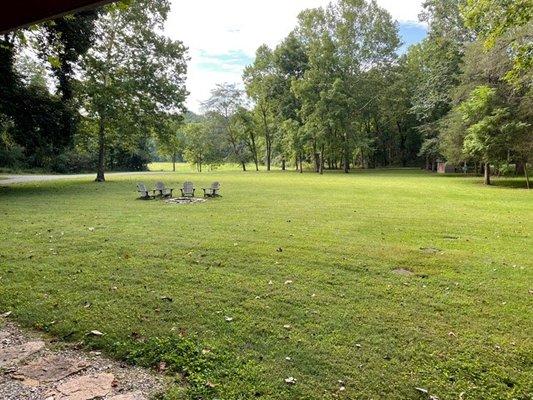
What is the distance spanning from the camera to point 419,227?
10.7 meters

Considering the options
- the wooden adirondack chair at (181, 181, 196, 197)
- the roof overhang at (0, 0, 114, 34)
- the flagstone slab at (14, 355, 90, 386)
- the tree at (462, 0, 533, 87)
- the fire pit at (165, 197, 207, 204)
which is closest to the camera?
the roof overhang at (0, 0, 114, 34)

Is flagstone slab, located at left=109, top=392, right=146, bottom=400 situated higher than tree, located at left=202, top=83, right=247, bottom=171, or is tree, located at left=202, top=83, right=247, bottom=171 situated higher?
tree, located at left=202, top=83, right=247, bottom=171

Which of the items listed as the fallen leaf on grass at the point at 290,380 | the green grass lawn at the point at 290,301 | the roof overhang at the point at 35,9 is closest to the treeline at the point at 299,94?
the roof overhang at the point at 35,9

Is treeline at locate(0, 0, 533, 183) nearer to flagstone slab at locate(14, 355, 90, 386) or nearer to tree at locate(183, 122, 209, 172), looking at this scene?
tree at locate(183, 122, 209, 172)

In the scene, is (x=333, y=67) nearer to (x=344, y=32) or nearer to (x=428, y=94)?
(x=344, y=32)

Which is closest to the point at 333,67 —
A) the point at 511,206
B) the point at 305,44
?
the point at 305,44

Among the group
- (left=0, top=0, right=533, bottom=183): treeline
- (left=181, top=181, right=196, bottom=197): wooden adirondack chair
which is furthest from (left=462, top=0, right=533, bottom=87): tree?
(left=181, top=181, right=196, bottom=197): wooden adirondack chair

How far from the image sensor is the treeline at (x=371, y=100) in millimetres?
24500

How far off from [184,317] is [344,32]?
46.1 metres

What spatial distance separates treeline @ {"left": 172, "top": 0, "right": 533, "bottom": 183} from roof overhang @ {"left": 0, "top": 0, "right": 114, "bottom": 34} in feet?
84.4

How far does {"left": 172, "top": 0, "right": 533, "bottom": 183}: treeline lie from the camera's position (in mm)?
24500

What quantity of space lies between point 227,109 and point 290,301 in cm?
5035

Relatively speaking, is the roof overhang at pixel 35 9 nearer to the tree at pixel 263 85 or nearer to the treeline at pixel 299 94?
the treeline at pixel 299 94

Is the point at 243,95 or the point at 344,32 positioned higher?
the point at 344,32
